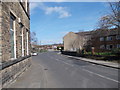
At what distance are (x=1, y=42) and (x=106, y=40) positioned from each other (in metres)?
50.1

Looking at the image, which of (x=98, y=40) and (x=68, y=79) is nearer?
(x=68, y=79)

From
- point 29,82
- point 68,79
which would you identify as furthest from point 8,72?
point 68,79

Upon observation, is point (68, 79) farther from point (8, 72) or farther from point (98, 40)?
point (98, 40)

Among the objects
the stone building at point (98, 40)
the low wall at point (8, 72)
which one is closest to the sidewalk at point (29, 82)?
the low wall at point (8, 72)

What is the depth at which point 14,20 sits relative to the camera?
9.38 meters

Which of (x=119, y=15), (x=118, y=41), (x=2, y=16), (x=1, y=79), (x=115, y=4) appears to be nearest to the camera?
(x=1, y=79)

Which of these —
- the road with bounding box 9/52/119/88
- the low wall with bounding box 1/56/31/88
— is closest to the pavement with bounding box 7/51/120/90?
the road with bounding box 9/52/119/88

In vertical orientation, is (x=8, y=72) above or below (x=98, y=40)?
below

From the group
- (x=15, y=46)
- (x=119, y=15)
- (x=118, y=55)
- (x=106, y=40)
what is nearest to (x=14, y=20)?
(x=15, y=46)

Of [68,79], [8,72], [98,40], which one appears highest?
[98,40]

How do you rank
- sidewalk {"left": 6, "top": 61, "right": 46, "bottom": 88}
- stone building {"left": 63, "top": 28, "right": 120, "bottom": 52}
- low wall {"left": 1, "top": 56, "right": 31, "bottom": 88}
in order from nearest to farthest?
low wall {"left": 1, "top": 56, "right": 31, "bottom": 88}
sidewalk {"left": 6, "top": 61, "right": 46, "bottom": 88}
stone building {"left": 63, "top": 28, "right": 120, "bottom": 52}

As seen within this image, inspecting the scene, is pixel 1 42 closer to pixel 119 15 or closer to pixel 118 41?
pixel 119 15

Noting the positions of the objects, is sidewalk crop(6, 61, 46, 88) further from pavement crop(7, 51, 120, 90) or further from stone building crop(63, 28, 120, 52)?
stone building crop(63, 28, 120, 52)

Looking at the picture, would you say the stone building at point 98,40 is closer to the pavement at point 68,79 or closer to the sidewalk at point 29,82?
the pavement at point 68,79
